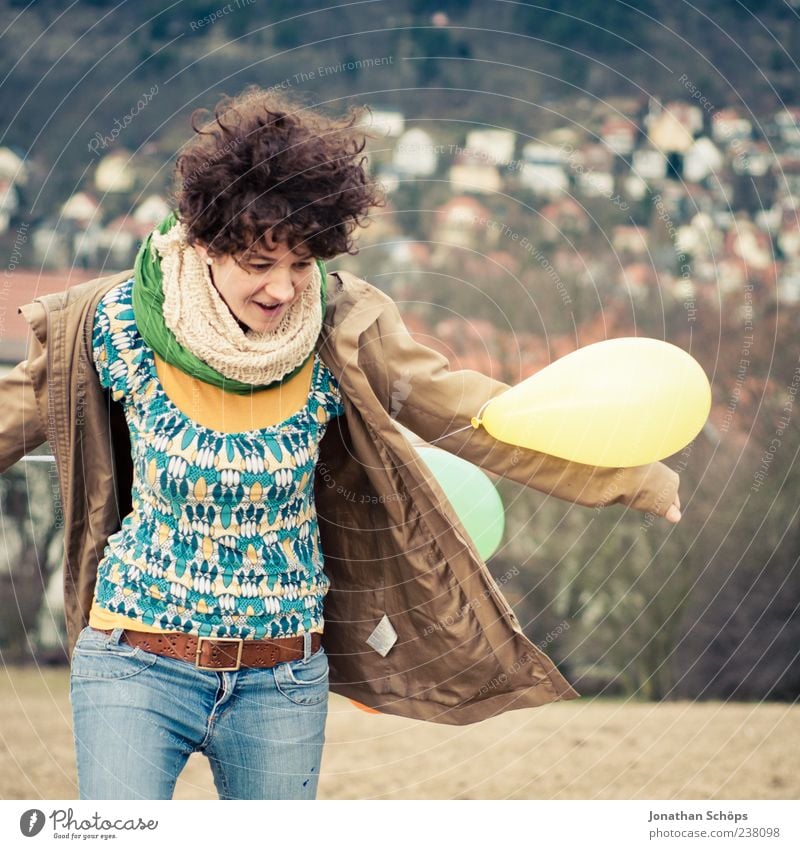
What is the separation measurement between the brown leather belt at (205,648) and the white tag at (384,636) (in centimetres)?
57

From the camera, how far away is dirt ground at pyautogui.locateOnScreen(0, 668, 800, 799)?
6.61 metres

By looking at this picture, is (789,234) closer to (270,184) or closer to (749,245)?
(749,245)

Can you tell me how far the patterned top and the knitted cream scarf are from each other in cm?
13

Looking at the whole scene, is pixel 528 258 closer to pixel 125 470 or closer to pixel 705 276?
pixel 705 276

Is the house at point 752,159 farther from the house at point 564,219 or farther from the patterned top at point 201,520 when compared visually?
the patterned top at point 201,520

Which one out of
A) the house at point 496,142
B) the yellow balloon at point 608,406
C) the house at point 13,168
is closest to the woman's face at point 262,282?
the yellow balloon at point 608,406

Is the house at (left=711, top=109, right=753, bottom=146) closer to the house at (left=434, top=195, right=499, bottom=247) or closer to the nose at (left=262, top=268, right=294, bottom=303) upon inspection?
the house at (left=434, top=195, right=499, bottom=247)

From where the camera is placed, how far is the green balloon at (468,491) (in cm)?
394

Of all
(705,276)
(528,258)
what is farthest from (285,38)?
(705,276)

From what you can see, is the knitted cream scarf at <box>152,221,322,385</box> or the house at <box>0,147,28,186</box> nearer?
the knitted cream scarf at <box>152,221,322,385</box>

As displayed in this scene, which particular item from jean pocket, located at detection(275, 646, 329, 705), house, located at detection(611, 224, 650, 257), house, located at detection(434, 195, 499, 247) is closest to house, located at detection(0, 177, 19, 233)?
house, located at detection(434, 195, 499, 247)

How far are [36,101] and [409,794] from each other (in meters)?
14.7

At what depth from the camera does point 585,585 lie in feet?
42.2

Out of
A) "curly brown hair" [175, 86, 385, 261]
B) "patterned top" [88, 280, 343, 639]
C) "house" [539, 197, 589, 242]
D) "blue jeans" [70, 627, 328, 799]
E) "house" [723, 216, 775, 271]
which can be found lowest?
"blue jeans" [70, 627, 328, 799]
